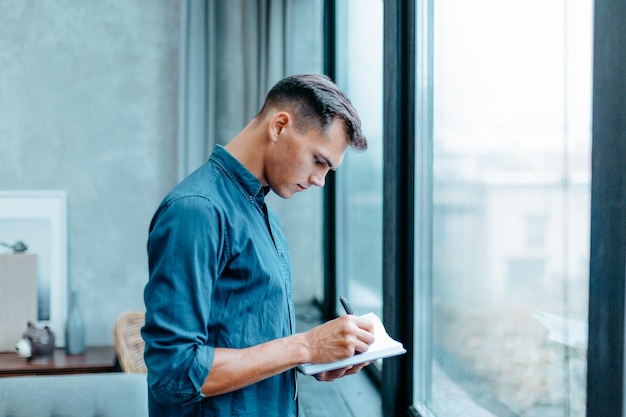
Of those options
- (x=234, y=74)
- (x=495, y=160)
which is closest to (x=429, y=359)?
(x=495, y=160)

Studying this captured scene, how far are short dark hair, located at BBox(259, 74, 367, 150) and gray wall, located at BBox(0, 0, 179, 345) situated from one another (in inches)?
80.0

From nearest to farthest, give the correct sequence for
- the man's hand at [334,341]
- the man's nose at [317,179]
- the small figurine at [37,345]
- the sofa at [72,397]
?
1. the man's hand at [334,341]
2. the man's nose at [317,179]
3. the sofa at [72,397]
4. the small figurine at [37,345]

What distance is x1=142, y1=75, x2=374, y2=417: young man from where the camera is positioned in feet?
2.88

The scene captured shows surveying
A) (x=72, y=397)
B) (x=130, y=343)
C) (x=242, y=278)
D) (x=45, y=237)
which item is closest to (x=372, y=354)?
(x=242, y=278)

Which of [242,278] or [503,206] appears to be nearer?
[242,278]

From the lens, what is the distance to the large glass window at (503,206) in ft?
3.01

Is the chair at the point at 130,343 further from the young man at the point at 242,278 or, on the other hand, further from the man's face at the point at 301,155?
the man's face at the point at 301,155

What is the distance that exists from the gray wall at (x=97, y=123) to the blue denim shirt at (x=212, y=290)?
200cm

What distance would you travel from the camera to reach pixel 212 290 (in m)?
0.92

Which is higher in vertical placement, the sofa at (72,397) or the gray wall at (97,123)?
the gray wall at (97,123)

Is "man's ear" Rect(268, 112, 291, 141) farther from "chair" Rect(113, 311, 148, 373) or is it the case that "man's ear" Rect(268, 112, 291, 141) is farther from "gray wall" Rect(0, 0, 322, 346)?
"gray wall" Rect(0, 0, 322, 346)

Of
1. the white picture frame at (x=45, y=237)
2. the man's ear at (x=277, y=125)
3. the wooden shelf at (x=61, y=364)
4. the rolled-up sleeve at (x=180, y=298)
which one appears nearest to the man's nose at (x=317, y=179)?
the man's ear at (x=277, y=125)

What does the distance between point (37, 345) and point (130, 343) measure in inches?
15.3

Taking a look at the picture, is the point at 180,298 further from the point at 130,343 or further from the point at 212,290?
the point at 130,343
